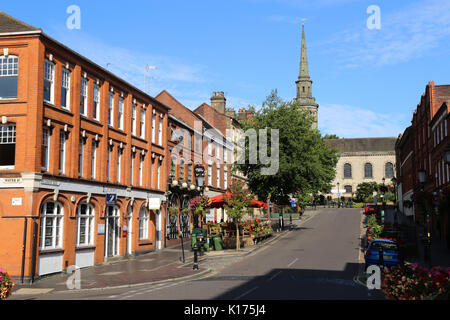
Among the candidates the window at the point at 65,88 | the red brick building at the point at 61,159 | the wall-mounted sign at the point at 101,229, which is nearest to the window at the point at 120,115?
the red brick building at the point at 61,159

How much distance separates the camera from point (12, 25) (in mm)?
22984

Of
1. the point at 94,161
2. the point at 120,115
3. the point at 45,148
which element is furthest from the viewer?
the point at 120,115

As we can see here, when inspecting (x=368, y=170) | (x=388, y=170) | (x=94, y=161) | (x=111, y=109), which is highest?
(x=368, y=170)

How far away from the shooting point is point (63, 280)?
70.7 feet

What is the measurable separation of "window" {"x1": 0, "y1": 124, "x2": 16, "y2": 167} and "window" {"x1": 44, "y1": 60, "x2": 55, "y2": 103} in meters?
2.16

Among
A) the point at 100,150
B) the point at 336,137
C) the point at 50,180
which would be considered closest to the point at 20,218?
the point at 50,180

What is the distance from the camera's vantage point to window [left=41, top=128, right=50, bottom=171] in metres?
22.5

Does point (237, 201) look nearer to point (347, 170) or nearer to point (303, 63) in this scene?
point (347, 170)

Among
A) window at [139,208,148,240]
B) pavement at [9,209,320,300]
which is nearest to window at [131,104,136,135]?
window at [139,208,148,240]

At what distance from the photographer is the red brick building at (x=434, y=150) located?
32.8 m

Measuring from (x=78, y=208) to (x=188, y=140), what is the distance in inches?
720

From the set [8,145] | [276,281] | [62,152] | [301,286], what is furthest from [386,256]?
[8,145]

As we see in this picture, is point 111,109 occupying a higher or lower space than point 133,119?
higher

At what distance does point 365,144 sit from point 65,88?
352 feet
